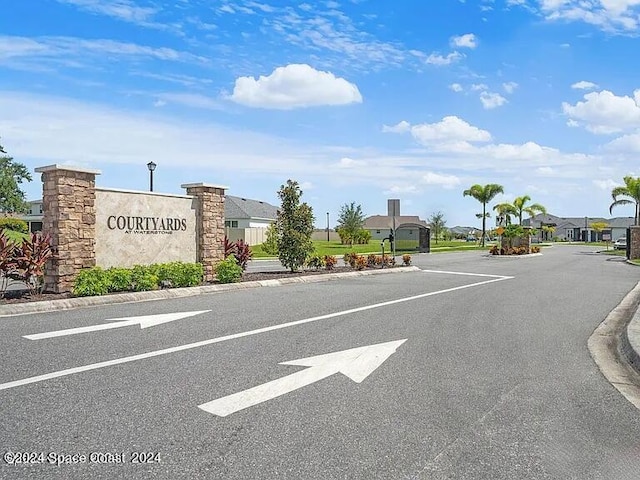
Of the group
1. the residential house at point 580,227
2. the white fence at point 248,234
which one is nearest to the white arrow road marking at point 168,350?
the white fence at point 248,234

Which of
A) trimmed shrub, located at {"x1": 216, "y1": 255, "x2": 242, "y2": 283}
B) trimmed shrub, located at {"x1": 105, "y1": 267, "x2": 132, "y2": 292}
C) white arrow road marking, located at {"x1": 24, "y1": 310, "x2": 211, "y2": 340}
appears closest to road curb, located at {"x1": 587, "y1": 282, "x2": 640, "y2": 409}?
white arrow road marking, located at {"x1": 24, "y1": 310, "x2": 211, "y2": 340}

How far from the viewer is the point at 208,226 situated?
16.4 meters

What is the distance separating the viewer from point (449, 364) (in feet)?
23.7

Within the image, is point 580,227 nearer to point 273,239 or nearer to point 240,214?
point 240,214

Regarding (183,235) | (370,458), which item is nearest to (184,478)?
(370,458)

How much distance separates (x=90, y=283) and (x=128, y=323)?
3.09m

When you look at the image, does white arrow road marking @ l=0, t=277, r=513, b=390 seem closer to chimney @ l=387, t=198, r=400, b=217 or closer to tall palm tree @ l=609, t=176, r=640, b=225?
chimney @ l=387, t=198, r=400, b=217

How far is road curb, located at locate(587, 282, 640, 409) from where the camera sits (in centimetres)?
656

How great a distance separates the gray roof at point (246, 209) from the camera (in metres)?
64.0

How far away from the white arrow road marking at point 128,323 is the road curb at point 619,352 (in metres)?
6.75

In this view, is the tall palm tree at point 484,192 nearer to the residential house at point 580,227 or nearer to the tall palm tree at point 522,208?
the tall palm tree at point 522,208

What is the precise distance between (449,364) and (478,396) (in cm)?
134

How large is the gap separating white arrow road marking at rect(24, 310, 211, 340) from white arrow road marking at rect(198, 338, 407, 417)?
11.8 ft

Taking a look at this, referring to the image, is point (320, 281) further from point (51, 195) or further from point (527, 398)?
point (527, 398)
